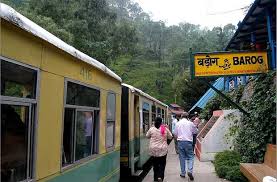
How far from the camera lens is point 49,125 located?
4570 millimetres

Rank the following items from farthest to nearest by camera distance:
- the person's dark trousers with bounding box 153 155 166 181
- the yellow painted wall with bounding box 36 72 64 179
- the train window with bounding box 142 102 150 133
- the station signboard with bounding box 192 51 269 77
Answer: the train window with bounding box 142 102 150 133
the person's dark trousers with bounding box 153 155 166 181
the station signboard with bounding box 192 51 269 77
the yellow painted wall with bounding box 36 72 64 179

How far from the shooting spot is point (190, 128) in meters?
11.1

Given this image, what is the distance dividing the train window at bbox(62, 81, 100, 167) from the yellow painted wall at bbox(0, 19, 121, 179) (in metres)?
0.25

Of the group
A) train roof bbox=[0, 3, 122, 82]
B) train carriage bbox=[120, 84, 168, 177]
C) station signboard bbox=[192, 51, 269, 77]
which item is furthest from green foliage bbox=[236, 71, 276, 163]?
train roof bbox=[0, 3, 122, 82]

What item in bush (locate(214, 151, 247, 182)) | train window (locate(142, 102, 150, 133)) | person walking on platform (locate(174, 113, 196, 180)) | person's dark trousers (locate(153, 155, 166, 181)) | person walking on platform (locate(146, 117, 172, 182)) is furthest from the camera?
train window (locate(142, 102, 150, 133))

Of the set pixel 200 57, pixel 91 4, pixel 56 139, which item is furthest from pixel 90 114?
pixel 91 4

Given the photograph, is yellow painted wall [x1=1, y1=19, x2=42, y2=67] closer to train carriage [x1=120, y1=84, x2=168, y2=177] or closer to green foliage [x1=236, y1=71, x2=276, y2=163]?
green foliage [x1=236, y1=71, x2=276, y2=163]

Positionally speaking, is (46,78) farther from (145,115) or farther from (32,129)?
(145,115)

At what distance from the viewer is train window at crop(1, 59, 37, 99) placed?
11.8 ft

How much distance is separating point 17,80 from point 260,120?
613 centimetres

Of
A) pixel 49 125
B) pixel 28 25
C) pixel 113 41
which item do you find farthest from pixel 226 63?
pixel 113 41

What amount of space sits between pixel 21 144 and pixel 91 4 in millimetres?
29027

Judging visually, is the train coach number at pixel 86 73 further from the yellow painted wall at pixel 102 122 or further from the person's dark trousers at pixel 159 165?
the person's dark trousers at pixel 159 165

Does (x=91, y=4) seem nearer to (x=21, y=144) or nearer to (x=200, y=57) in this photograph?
(x=200, y=57)
